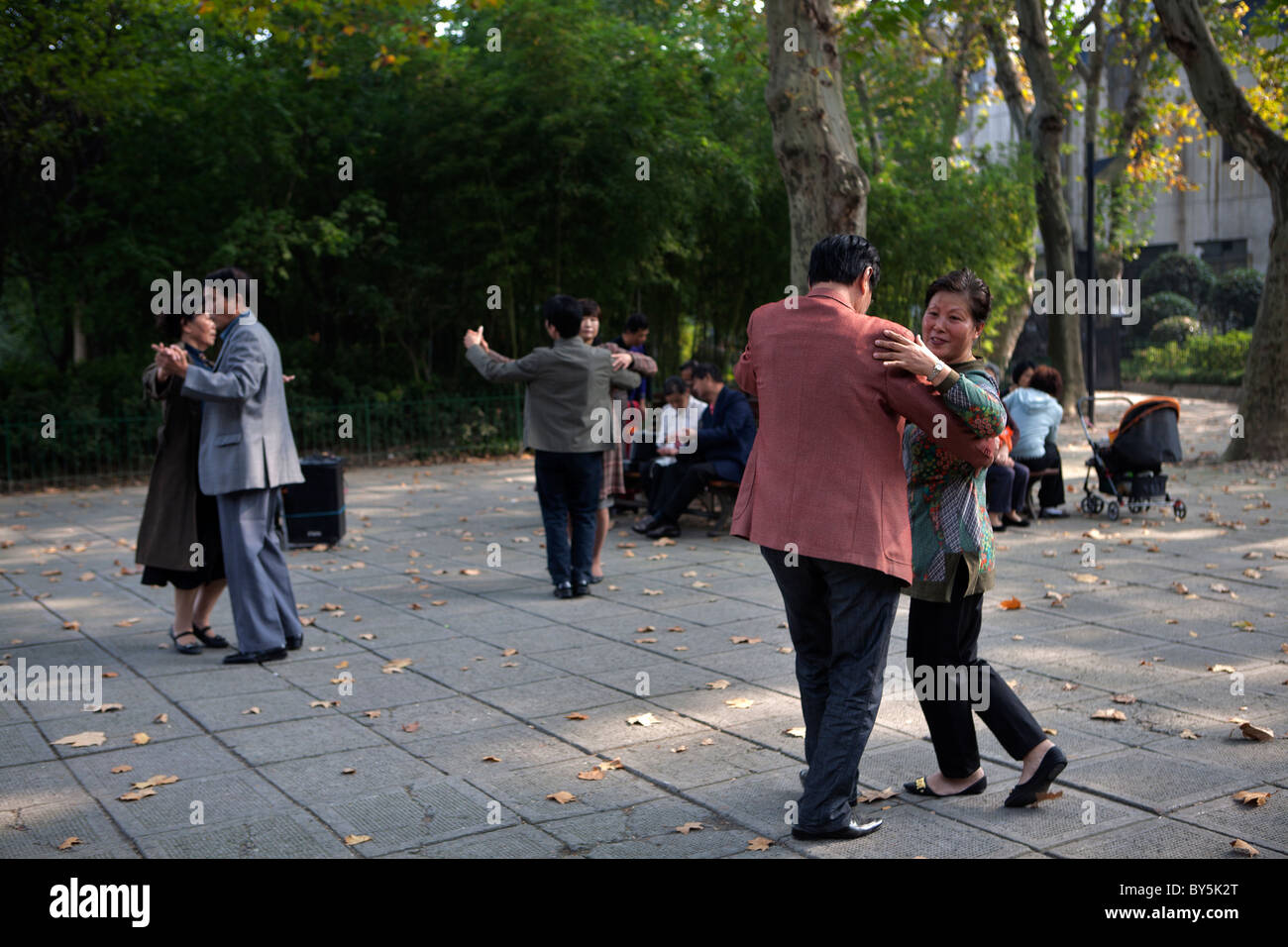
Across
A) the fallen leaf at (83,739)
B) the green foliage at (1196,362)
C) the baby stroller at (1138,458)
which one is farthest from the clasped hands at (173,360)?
the green foliage at (1196,362)

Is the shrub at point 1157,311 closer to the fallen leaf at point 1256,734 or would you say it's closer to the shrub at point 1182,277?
the shrub at point 1182,277

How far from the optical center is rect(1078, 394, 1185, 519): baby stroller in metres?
11.3

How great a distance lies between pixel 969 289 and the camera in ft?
14.0

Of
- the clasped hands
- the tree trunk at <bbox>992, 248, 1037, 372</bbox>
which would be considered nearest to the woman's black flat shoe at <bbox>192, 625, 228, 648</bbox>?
the clasped hands

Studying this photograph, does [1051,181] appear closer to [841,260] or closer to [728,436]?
[728,436]

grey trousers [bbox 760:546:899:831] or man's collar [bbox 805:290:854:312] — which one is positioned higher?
man's collar [bbox 805:290:854:312]

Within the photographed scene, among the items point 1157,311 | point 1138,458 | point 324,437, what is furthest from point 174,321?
point 1157,311

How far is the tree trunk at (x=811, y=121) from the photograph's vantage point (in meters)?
10.8

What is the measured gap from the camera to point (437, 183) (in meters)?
18.5

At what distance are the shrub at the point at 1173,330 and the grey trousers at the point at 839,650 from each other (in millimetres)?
29277

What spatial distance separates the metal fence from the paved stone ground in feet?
19.6

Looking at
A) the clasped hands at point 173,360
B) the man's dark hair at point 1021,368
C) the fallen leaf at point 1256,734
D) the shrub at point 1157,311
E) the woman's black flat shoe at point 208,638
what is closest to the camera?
the fallen leaf at point 1256,734

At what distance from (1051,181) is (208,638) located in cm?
1650

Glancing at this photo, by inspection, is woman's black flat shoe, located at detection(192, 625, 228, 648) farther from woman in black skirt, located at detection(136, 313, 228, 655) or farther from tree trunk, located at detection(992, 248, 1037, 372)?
tree trunk, located at detection(992, 248, 1037, 372)
